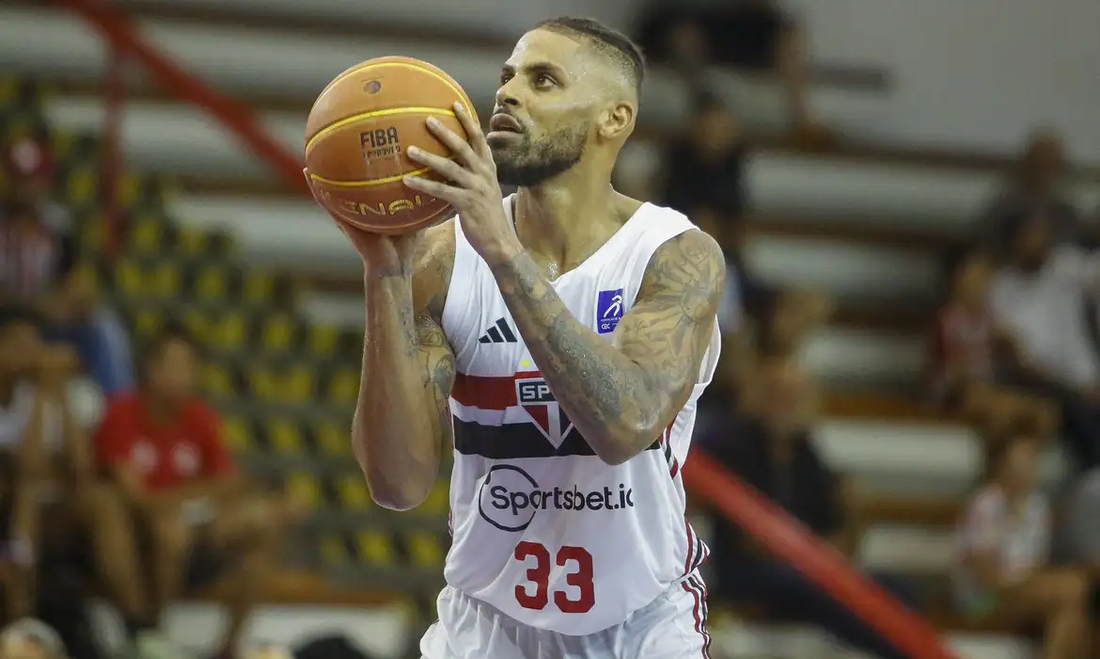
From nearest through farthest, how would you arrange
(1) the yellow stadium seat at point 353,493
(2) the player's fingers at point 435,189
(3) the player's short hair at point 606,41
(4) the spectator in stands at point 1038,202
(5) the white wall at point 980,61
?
(2) the player's fingers at point 435,189
(3) the player's short hair at point 606,41
(1) the yellow stadium seat at point 353,493
(4) the spectator in stands at point 1038,202
(5) the white wall at point 980,61

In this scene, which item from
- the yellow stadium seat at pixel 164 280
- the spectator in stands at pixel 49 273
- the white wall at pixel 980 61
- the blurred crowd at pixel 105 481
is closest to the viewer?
the blurred crowd at pixel 105 481

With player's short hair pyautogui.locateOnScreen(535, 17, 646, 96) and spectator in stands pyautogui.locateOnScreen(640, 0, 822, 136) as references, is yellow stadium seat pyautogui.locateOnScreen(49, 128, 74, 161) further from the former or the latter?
player's short hair pyautogui.locateOnScreen(535, 17, 646, 96)

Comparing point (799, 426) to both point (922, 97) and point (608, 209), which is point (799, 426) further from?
point (922, 97)

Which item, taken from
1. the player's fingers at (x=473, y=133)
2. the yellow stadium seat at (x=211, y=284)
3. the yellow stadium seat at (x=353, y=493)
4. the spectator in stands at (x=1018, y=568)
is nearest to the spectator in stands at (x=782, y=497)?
the spectator in stands at (x=1018, y=568)

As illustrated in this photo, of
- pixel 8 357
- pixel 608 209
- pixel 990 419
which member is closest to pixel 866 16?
pixel 990 419

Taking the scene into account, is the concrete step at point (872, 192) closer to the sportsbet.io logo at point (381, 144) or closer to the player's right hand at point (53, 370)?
the player's right hand at point (53, 370)

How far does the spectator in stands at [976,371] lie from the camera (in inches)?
388

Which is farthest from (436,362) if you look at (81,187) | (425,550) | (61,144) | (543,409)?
(61,144)

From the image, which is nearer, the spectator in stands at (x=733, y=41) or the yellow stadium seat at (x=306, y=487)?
the yellow stadium seat at (x=306, y=487)

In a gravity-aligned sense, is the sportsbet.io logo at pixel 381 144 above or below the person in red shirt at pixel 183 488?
above

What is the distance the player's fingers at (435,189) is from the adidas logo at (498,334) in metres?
0.63

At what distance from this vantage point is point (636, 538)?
12.1 ft

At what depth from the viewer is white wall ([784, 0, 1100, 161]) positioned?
41.9 ft

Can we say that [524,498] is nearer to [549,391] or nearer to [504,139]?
[549,391]
